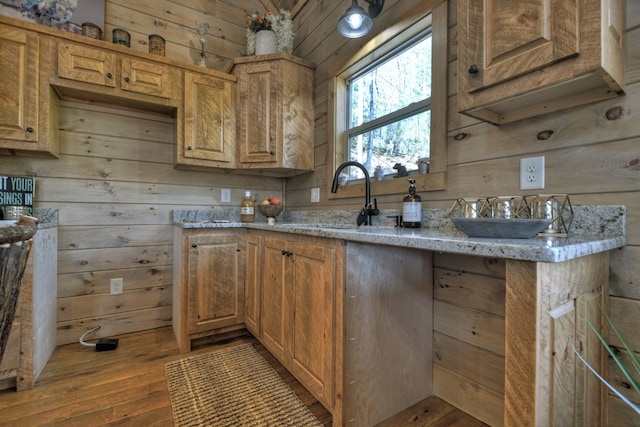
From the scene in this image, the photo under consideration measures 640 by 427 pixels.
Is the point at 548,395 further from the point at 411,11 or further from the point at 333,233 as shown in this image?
the point at 411,11

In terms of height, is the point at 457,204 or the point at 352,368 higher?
the point at 457,204

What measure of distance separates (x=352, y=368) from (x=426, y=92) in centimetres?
139

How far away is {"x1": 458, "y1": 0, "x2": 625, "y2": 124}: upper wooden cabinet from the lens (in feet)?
2.49

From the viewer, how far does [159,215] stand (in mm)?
2330

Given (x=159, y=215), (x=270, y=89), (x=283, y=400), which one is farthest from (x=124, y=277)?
(x=270, y=89)

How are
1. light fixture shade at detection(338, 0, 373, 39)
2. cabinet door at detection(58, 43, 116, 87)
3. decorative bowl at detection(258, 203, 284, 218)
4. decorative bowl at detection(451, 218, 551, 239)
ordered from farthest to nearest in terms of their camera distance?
decorative bowl at detection(258, 203, 284, 218), cabinet door at detection(58, 43, 116, 87), light fixture shade at detection(338, 0, 373, 39), decorative bowl at detection(451, 218, 551, 239)

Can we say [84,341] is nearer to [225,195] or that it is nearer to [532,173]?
[225,195]

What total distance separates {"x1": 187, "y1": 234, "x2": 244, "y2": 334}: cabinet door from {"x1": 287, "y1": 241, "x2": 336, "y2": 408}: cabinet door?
699 millimetres

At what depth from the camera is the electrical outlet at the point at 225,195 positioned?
257cm

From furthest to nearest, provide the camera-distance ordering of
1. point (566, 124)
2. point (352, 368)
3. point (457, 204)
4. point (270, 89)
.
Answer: point (270, 89) → point (457, 204) → point (352, 368) → point (566, 124)

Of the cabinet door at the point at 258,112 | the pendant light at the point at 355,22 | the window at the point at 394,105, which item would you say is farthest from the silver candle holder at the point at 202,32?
the pendant light at the point at 355,22

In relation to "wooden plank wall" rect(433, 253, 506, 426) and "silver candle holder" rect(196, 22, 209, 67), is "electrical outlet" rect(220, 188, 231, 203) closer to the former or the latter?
"silver candle holder" rect(196, 22, 209, 67)

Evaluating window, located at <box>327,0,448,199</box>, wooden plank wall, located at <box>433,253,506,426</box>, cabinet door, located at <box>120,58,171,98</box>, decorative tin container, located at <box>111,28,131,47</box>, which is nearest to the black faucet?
window, located at <box>327,0,448,199</box>

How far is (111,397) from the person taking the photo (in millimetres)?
1437
